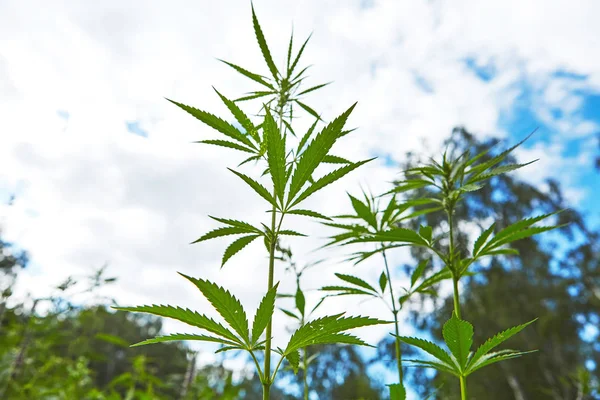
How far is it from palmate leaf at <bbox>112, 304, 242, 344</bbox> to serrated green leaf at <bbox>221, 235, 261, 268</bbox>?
0.17 m

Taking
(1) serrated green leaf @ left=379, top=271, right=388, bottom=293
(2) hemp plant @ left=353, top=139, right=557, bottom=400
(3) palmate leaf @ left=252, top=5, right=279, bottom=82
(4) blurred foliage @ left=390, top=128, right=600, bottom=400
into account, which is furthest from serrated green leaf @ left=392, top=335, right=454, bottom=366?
(4) blurred foliage @ left=390, top=128, right=600, bottom=400

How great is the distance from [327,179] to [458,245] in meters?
0.52

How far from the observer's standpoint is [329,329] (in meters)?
0.65

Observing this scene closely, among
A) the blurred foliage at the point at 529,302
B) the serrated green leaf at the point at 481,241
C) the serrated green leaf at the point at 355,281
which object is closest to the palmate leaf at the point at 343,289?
the serrated green leaf at the point at 355,281

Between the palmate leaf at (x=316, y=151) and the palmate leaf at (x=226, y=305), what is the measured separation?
0.23m

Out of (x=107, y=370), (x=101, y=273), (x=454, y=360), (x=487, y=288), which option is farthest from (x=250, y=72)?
(x=107, y=370)

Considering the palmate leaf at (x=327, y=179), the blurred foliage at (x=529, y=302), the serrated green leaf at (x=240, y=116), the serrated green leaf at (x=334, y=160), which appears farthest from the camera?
the blurred foliage at (x=529, y=302)

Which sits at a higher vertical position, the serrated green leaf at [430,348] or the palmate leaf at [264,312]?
the palmate leaf at [264,312]

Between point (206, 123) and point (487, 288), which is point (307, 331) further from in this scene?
point (487, 288)

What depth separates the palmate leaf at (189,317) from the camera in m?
0.60

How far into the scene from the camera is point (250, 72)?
1.09 meters

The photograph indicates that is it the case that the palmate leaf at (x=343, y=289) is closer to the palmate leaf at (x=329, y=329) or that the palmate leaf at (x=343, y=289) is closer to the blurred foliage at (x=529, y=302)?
the palmate leaf at (x=329, y=329)

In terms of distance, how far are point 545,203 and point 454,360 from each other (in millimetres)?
21135

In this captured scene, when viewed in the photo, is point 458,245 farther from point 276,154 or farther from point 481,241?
point 276,154
